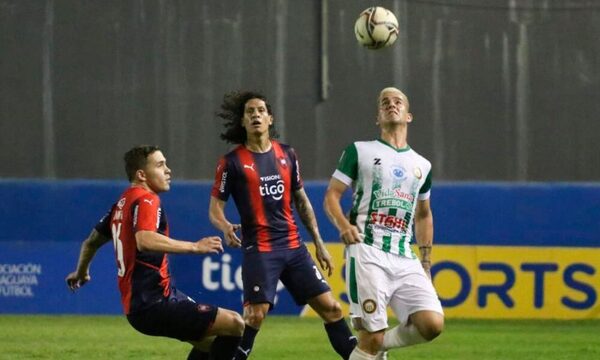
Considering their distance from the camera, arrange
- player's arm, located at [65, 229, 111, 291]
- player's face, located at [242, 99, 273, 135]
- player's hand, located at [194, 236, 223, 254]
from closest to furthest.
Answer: player's hand, located at [194, 236, 223, 254]
player's arm, located at [65, 229, 111, 291]
player's face, located at [242, 99, 273, 135]

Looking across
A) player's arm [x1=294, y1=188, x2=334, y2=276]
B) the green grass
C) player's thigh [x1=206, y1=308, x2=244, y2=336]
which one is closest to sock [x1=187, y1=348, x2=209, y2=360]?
player's thigh [x1=206, y1=308, x2=244, y2=336]

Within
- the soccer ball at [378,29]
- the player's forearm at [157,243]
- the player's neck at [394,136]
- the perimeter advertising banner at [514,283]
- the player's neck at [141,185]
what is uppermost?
the soccer ball at [378,29]

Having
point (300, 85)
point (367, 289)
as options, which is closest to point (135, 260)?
point (367, 289)

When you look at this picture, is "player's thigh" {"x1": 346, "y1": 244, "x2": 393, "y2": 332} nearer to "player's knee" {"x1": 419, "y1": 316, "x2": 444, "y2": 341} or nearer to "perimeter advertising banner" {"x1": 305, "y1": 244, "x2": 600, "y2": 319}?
"player's knee" {"x1": 419, "y1": 316, "x2": 444, "y2": 341}

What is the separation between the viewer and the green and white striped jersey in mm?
8383

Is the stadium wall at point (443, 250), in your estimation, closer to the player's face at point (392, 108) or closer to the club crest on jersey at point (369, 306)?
the player's face at point (392, 108)

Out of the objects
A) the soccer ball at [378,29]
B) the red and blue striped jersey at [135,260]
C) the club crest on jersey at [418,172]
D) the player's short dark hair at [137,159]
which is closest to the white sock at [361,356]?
the club crest on jersey at [418,172]

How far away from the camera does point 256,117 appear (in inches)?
371

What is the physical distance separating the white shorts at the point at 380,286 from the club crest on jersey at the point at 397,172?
1.60 feet

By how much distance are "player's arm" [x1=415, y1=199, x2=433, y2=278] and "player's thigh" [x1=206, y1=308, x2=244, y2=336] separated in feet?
4.77

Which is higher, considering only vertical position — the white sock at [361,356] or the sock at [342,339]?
the white sock at [361,356]

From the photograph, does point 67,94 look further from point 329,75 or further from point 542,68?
point 542,68

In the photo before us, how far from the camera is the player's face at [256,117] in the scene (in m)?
9.43

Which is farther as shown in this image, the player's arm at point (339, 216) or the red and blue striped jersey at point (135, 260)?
the player's arm at point (339, 216)
